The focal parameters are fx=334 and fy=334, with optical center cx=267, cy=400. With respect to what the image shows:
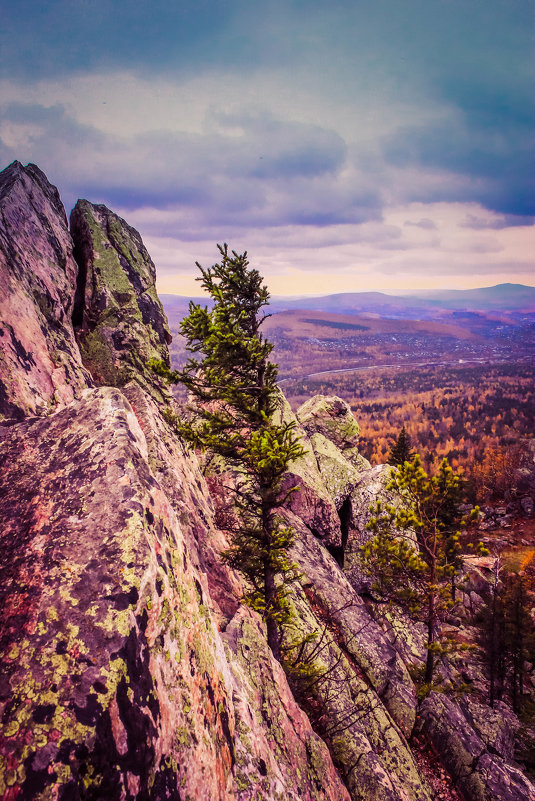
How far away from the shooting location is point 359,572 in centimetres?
2408

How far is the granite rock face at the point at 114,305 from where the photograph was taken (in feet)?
50.6

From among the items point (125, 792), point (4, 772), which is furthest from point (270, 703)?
point (4, 772)

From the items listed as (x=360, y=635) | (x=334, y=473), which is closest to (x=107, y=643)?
(x=360, y=635)

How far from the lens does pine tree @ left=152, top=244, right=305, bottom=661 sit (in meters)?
10.4

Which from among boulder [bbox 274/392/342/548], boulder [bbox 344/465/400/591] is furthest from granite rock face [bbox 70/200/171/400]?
boulder [bbox 344/465/400/591]

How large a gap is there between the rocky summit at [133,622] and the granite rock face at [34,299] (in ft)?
0.24

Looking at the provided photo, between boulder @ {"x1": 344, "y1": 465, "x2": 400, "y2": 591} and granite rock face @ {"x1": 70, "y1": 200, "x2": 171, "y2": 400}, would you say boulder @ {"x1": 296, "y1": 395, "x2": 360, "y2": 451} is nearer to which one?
boulder @ {"x1": 344, "y1": 465, "x2": 400, "y2": 591}

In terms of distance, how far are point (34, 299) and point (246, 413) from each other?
7.93 meters

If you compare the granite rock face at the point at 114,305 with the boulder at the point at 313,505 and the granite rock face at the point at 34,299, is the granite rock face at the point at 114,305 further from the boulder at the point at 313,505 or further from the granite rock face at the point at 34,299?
the boulder at the point at 313,505

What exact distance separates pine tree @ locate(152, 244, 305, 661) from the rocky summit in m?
1.14

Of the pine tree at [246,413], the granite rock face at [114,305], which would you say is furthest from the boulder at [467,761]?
the granite rock face at [114,305]

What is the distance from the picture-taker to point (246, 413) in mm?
12125

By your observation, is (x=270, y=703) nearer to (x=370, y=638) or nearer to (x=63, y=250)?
(x=370, y=638)

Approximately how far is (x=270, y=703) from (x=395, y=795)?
7.21 meters
